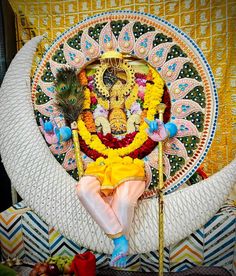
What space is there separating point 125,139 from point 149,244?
0.92m

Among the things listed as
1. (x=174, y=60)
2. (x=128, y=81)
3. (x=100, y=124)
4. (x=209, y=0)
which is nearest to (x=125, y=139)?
(x=100, y=124)

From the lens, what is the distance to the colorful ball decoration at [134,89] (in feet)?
7.51

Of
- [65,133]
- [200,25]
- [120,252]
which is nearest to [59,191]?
[65,133]

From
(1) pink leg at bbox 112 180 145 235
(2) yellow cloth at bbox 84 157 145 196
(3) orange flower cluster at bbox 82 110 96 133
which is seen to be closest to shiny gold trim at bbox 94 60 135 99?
(3) orange flower cluster at bbox 82 110 96 133

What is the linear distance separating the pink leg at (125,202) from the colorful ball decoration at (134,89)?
31cm

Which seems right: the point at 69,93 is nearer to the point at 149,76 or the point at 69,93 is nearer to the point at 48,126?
the point at 48,126

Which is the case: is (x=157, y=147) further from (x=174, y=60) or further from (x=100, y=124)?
(x=174, y=60)

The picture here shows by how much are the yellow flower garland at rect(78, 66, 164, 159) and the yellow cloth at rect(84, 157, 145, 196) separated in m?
0.12

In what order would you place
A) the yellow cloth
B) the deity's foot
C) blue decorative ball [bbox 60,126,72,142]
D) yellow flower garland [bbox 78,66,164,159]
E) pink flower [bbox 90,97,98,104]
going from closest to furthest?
the deity's foot < the yellow cloth < yellow flower garland [bbox 78,66,164,159] < blue decorative ball [bbox 60,126,72,142] < pink flower [bbox 90,97,98,104]

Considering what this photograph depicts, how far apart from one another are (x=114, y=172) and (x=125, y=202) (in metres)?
0.27

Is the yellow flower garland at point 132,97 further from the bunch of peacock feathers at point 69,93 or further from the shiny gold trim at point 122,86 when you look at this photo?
the bunch of peacock feathers at point 69,93

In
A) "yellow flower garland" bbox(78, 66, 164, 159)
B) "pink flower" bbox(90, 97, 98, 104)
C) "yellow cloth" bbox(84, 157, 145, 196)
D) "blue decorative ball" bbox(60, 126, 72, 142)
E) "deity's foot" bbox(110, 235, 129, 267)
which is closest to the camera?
"deity's foot" bbox(110, 235, 129, 267)

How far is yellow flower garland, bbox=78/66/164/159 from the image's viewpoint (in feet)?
7.94

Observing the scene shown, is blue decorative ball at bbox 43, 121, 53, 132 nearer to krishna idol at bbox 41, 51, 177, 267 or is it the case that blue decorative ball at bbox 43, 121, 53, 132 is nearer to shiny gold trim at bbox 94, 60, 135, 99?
krishna idol at bbox 41, 51, 177, 267
